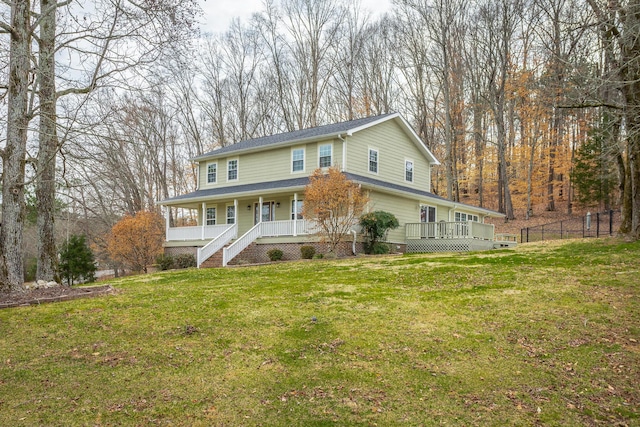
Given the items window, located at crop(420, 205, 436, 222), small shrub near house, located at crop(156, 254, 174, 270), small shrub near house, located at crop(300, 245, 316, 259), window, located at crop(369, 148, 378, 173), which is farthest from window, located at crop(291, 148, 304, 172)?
small shrub near house, located at crop(156, 254, 174, 270)

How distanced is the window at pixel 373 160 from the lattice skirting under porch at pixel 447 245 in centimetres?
400

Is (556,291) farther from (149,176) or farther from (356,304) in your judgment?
(149,176)

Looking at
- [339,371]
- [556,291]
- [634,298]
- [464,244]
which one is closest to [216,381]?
[339,371]

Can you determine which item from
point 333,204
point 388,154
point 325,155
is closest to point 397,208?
point 388,154

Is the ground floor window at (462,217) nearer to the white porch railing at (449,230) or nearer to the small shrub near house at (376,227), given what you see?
the white porch railing at (449,230)

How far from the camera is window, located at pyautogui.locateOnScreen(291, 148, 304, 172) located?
75.6 feet

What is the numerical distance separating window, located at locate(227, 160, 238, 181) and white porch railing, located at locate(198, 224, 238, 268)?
4.34 meters

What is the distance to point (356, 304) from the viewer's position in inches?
357

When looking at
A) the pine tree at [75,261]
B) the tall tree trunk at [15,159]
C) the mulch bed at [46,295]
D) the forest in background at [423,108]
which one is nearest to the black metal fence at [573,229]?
the forest in background at [423,108]

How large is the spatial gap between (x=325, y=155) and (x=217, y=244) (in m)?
6.61

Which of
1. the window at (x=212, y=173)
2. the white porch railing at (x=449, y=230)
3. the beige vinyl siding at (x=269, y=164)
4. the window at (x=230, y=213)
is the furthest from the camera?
the window at (x=212, y=173)

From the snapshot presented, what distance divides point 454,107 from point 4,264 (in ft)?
109

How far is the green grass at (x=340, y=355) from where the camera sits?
205 inches

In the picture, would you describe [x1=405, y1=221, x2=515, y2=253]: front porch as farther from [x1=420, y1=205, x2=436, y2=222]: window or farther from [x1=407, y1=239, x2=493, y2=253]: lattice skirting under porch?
[x1=420, y1=205, x2=436, y2=222]: window
